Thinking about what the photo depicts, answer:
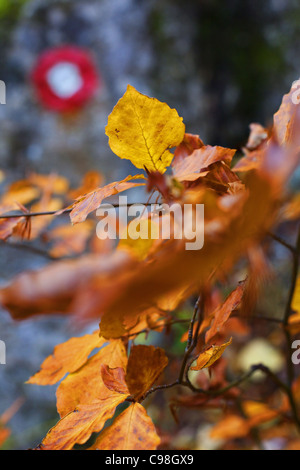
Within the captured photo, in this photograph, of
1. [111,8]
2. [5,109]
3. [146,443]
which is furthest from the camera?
[111,8]

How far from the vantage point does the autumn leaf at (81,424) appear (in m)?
0.30

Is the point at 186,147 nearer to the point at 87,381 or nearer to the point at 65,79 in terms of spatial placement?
the point at 87,381

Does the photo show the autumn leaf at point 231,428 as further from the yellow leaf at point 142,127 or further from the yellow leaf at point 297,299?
the yellow leaf at point 142,127

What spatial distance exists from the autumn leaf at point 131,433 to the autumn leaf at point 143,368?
0.05 ft

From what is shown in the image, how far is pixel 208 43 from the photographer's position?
1661 millimetres

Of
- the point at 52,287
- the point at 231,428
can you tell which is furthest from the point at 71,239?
the point at 52,287

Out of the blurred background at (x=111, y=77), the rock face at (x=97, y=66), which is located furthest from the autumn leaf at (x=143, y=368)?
the rock face at (x=97, y=66)

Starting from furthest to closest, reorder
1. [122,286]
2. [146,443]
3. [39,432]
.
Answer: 1. [39,432]
2. [146,443]
3. [122,286]

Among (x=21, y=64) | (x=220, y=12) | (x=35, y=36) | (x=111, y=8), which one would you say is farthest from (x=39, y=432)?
(x=220, y=12)

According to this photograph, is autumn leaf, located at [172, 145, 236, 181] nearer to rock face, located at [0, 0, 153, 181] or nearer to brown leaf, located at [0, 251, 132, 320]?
brown leaf, located at [0, 251, 132, 320]

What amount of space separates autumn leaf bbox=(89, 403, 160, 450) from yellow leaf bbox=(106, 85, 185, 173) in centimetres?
20
